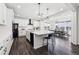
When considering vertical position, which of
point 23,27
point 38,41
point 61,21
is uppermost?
point 61,21

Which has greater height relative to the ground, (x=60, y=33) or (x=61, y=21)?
(x=61, y=21)

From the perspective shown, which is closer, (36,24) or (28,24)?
(28,24)

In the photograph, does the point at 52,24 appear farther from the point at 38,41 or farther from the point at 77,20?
the point at 38,41

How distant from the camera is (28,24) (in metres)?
10.1

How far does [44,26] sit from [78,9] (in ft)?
25.6

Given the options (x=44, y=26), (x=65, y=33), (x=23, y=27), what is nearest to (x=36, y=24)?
(x=44, y=26)

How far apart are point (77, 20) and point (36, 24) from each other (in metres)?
7.73
